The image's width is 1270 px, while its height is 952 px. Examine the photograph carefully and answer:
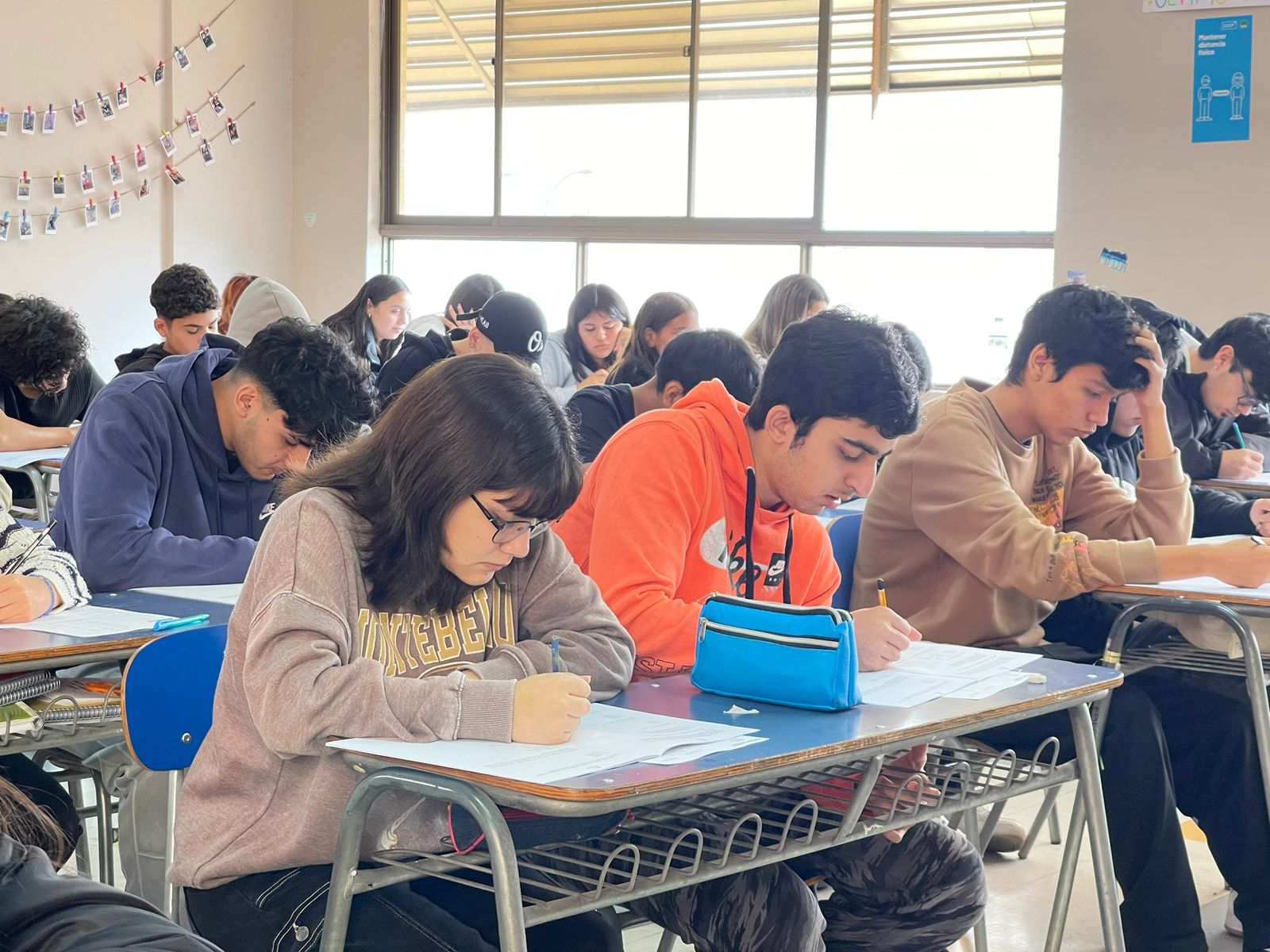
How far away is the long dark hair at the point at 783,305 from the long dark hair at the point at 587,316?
0.92m

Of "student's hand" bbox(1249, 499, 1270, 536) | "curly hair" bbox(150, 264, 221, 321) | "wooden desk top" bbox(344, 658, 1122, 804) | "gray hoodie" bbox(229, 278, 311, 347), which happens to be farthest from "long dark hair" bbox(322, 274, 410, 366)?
"wooden desk top" bbox(344, 658, 1122, 804)

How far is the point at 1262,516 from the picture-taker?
3.30 meters

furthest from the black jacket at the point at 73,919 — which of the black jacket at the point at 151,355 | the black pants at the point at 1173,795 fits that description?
the black jacket at the point at 151,355

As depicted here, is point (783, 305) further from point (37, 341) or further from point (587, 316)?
point (37, 341)

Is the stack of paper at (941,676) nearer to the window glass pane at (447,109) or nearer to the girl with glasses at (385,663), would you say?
the girl with glasses at (385,663)

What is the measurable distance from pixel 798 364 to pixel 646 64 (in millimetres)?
5442

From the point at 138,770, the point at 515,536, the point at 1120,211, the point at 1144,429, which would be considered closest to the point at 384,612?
the point at 515,536

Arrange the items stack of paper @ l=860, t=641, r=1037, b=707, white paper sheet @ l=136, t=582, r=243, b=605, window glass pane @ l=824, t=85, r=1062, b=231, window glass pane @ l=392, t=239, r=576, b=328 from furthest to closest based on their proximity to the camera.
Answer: window glass pane @ l=392, t=239, r=576, b=328, window glass pane @ l=824, t=85, r=1062, b=231, white paper sheet @ l=136, t=582, r=243, b=605, stack of paper @ l=860, t=641, r=1037, b=707

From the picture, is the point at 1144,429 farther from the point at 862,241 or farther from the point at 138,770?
the point at 862,241

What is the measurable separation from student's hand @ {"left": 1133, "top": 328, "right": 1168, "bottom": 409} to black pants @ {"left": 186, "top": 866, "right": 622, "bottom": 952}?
1.82 m

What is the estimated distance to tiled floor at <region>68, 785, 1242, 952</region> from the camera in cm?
253

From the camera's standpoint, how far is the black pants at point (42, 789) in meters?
2.00

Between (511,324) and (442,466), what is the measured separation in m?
2.59

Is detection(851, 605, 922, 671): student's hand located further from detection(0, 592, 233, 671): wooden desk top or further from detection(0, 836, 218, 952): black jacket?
detection(0, 836, 218, 952): black jacket
